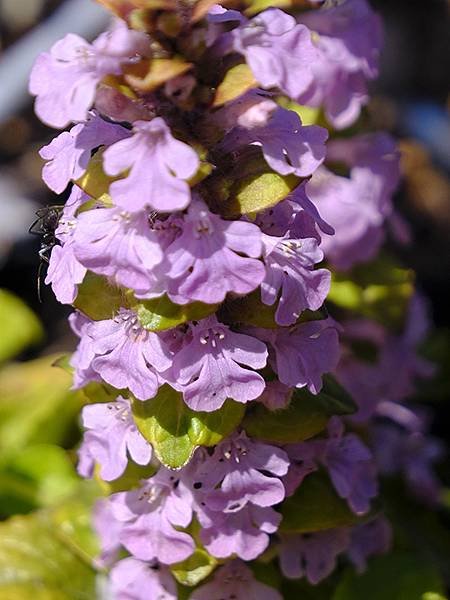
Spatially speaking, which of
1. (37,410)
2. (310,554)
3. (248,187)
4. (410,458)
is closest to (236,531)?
(310,554)

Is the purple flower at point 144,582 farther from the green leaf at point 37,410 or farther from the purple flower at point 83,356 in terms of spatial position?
the green leaf at point 37,410

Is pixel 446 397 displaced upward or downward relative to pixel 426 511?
downward

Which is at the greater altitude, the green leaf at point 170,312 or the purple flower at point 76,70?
the purple flower at point 76,70

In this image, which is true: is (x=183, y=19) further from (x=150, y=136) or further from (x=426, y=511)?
(x=426, y=511)

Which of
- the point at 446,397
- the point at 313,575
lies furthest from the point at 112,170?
the point at 446,397

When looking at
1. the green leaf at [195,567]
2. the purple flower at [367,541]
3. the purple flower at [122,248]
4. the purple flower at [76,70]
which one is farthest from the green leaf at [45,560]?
the purple flower at [76,70]

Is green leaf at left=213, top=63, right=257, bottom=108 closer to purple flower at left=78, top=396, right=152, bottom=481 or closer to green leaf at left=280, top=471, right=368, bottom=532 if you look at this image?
purple flower at left=78, top=396, right=152, bottom=481

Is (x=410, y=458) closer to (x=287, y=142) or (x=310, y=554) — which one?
(x=310, y=554)
